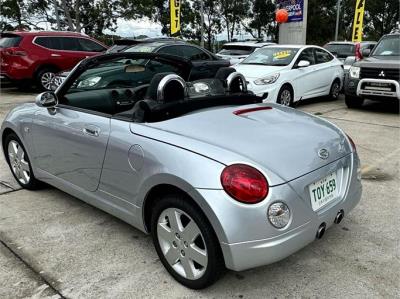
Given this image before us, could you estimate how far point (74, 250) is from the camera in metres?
3.23

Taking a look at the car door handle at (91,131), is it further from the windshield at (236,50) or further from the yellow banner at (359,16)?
the yellow banner at (359,16)

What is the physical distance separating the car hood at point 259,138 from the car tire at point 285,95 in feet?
18.4

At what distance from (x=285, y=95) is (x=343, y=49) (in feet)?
22.2

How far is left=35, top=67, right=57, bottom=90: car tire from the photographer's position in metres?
12.5

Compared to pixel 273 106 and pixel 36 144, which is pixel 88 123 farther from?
pixel 273 106

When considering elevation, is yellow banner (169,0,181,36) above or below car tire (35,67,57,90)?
above

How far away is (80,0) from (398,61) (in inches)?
1092

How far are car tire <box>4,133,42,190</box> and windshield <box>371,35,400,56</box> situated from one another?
7.79m

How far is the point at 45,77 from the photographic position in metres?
12.5

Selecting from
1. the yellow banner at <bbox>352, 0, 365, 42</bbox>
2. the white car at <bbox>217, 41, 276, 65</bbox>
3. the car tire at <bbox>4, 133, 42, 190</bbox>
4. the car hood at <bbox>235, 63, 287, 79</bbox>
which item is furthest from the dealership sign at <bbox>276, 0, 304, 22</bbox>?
the car tire at <bbox>4, 133, 42, 190</bbox>

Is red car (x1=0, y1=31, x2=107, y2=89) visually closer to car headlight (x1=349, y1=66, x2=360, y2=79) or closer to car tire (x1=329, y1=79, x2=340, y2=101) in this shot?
car tire (x1=329, y1=79, x2=340, y2=101)

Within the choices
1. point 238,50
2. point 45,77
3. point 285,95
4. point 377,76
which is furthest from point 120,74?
point 238,50

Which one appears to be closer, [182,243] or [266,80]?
[182,243]

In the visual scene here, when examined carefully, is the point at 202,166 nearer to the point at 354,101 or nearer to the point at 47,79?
the point at 354,101
